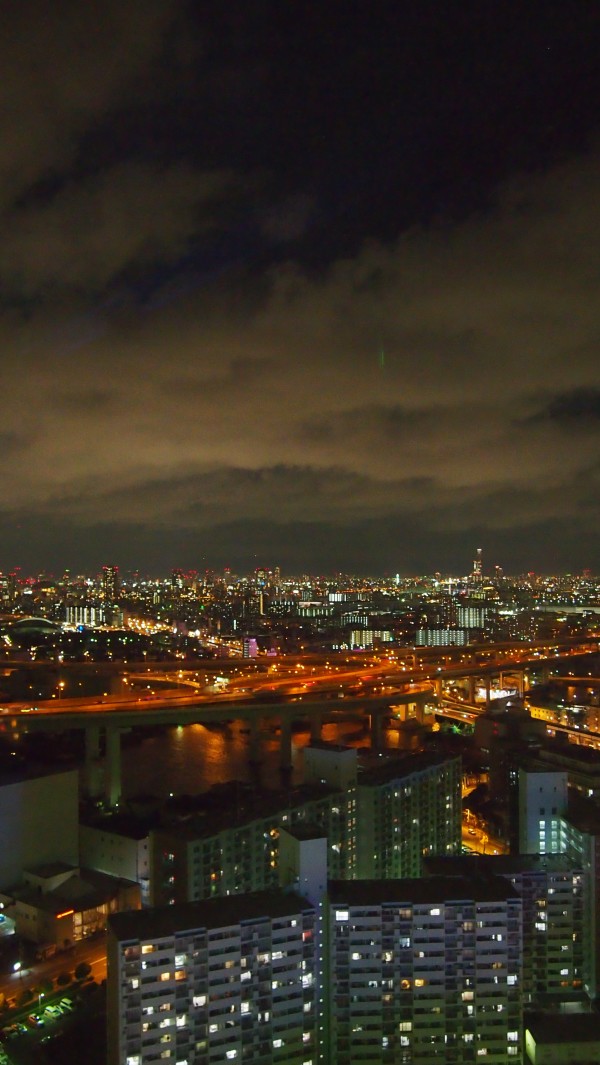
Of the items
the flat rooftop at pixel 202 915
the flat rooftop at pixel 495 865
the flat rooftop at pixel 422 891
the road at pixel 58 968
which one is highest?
the flat rooftop at pixel 202 915

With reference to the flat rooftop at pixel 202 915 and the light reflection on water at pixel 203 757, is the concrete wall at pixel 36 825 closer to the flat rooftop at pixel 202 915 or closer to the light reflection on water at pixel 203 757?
the light reflection on water at pixel 203 757

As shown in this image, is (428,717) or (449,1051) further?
(428,717)

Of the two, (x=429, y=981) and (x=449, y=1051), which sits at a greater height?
(x=429, y=981)

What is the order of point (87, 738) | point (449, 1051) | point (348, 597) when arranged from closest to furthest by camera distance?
point (449, 1051)
point (87, 738)
point (348, 597)

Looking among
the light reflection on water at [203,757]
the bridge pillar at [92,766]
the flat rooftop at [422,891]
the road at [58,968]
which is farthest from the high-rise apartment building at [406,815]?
the bridge pillar at [92,766]

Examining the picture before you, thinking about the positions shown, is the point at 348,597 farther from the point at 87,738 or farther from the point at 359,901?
the point at 359,901

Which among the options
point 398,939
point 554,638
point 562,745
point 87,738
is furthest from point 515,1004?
point 554,638
